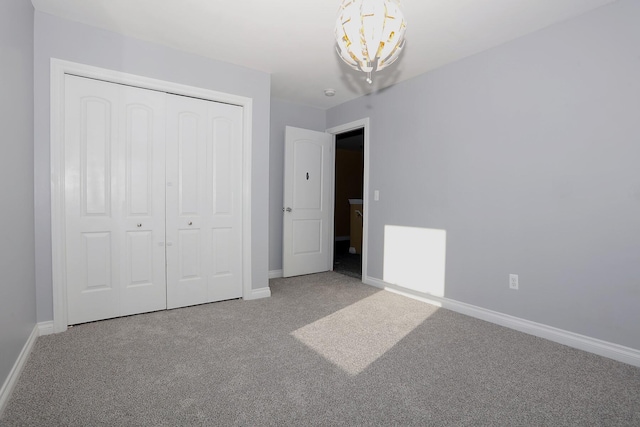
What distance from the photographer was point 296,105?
454 centimetres

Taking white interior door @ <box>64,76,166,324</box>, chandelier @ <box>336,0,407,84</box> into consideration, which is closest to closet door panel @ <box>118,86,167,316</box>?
white interior door @ <box>64,76,166,324</box>

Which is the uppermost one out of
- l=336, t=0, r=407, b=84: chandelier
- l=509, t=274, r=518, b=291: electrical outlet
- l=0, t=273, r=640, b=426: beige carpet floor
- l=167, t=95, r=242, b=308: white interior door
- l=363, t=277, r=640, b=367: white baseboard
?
l=336, t=0, r=407, b=84: chandelier

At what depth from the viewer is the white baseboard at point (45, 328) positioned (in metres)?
2.41

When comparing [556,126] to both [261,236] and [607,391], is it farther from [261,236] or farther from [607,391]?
[261,236]

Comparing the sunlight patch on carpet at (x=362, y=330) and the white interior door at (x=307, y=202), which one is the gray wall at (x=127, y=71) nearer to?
the white interior door at (x=307, y=202)

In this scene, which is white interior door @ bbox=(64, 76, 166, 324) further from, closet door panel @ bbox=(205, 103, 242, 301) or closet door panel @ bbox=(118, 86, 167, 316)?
closet door panel @ bbox=(205, 103, 242, 301)

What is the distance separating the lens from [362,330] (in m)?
2.59

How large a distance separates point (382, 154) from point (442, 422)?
2.92 m

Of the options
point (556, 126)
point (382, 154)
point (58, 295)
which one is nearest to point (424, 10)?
point (556, 126)

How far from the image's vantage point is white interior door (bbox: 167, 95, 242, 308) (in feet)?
9.86

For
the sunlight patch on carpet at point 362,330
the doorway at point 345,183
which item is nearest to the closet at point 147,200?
the sunlight patch on carpet at point 362,330

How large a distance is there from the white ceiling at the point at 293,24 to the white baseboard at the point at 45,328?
2321 mm


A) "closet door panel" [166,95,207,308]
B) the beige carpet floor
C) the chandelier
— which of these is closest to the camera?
the chandelier

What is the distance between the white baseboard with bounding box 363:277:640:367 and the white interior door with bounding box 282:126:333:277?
1522mm
